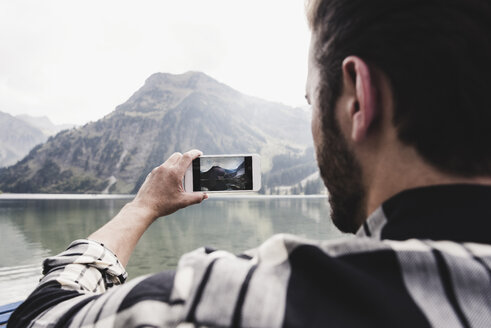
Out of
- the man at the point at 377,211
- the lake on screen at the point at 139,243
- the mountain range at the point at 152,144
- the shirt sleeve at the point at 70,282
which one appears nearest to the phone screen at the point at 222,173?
the shirt sleeve at the point at 70,282

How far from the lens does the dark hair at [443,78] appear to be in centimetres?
64

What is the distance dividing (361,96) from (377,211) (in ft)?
0.75

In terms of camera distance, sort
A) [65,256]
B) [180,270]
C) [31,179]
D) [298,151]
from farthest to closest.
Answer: [298,151] → [31,179] → [65,256] → [180,270]

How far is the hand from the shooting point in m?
1.43

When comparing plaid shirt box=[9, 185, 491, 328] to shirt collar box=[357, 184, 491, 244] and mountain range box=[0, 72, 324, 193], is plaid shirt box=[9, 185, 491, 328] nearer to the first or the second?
shirt collar box=[357, 184, 491, 244]

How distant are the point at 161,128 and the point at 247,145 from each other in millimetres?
41010

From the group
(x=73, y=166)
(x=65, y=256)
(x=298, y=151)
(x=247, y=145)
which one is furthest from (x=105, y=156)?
(x=65, y=256)

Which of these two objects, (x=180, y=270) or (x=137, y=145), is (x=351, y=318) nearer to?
(x=180, y=270)

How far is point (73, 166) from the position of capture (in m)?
135

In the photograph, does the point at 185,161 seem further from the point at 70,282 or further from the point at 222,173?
the point at 70,282

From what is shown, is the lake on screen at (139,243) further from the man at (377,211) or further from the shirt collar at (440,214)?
the shirt collar at (440,214)

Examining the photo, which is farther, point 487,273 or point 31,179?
point 31,179

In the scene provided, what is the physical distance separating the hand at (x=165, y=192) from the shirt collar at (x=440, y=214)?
3.29 feet

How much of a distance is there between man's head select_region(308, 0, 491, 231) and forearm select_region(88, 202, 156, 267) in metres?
0.79
